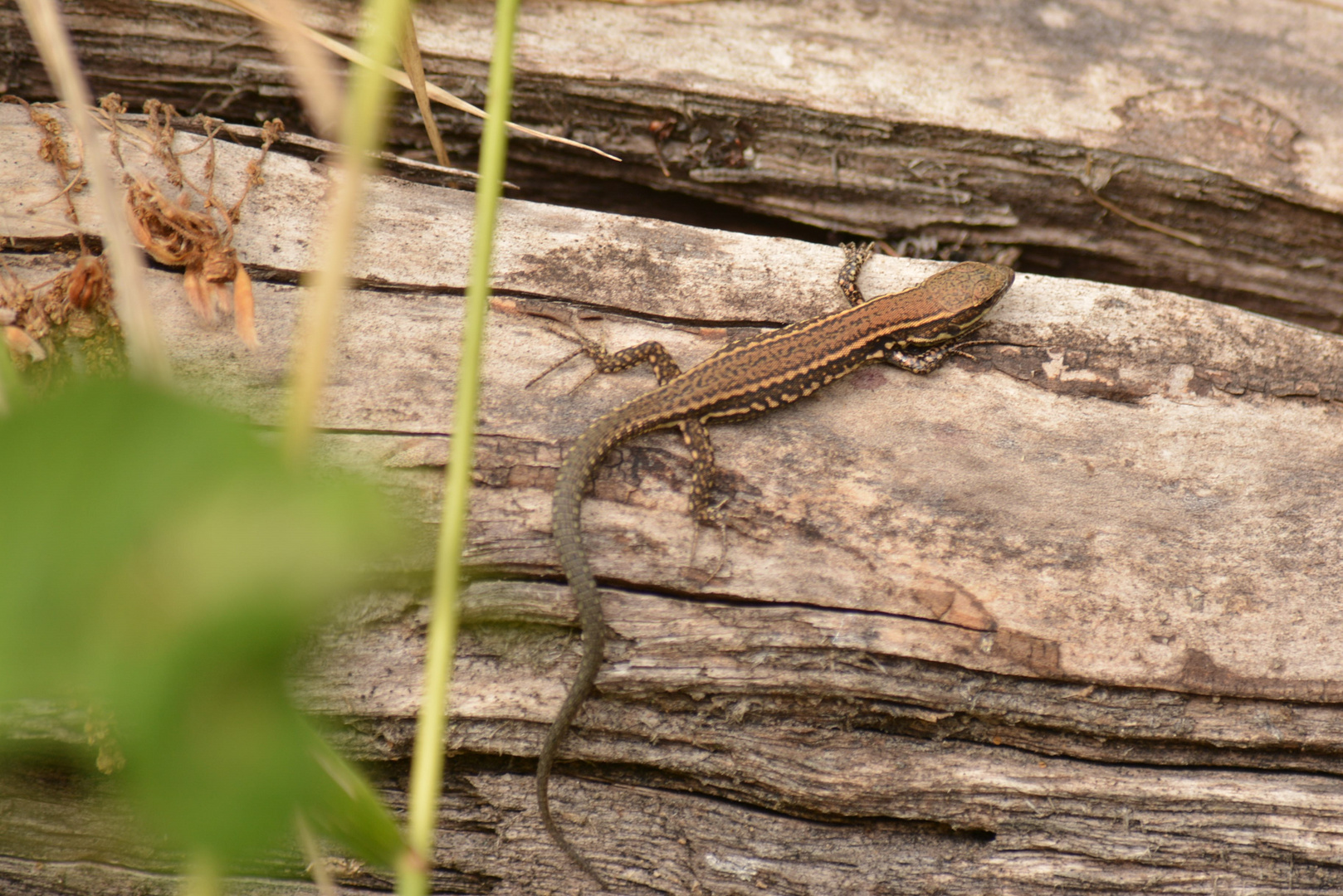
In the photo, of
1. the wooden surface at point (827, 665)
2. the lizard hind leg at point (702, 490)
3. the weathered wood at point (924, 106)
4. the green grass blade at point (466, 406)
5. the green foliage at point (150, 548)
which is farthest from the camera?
the weathered wood at point (924, 106)

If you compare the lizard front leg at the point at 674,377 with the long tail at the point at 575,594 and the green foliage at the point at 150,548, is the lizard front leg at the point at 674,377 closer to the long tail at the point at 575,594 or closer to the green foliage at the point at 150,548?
the long tail at the point at 575,594

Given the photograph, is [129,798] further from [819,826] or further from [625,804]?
[819,826]

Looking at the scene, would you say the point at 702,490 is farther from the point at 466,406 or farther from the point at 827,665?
the point at 466,406

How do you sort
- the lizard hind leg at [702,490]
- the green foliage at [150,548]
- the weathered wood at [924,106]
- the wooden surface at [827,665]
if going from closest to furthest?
1. the green foliage at [150,548]
2. the wooden surface at [827,665]
3. the lizard hind leg at [702,490]
4. the weathered wood at [924,106]

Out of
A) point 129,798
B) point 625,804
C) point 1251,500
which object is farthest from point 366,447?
point 1251,500

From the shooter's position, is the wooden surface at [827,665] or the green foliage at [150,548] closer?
the green foliage at [150,548]

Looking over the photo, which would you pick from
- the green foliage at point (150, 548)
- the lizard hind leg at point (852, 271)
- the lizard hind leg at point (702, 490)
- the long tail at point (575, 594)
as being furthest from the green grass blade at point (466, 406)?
the lizard hind leg at point (852, 271)
